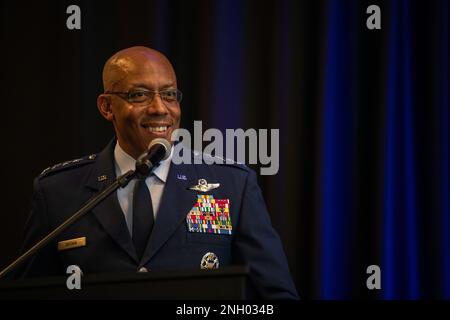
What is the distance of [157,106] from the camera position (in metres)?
2.47

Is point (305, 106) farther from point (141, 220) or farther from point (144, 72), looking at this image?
point (141, 220)

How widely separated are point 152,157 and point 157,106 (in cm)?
59

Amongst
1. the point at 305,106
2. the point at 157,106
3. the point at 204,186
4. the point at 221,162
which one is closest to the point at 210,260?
the point at 204,186

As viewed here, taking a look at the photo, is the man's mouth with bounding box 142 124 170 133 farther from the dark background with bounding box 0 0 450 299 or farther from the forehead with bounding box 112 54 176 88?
the dark background with bounding box 0 0 450 299

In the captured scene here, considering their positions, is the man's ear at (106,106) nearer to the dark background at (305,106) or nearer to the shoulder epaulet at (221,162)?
the shoulder epaulet at (221,162)

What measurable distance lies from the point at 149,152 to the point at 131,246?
52cm

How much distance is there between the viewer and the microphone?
187 cm

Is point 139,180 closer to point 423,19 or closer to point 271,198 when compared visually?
point 271,198

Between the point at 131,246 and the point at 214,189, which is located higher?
the point at 214,189

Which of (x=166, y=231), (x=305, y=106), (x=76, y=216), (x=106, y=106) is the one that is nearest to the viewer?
(x=76, y=216)

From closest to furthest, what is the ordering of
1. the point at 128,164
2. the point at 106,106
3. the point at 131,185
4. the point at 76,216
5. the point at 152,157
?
1. the point at 76,216
2. the point at 152,157
3. the point at 131,185
4. the point at 128,164
5. the point at 106,106

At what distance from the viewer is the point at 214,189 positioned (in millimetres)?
2539

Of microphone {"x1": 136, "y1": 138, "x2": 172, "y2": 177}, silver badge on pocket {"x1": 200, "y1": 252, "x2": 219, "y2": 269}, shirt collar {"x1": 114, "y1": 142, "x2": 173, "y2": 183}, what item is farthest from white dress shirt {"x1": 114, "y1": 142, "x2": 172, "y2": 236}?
microphone {"x1": 136, "y1": 138, "x2": 172, "y2": 177}
